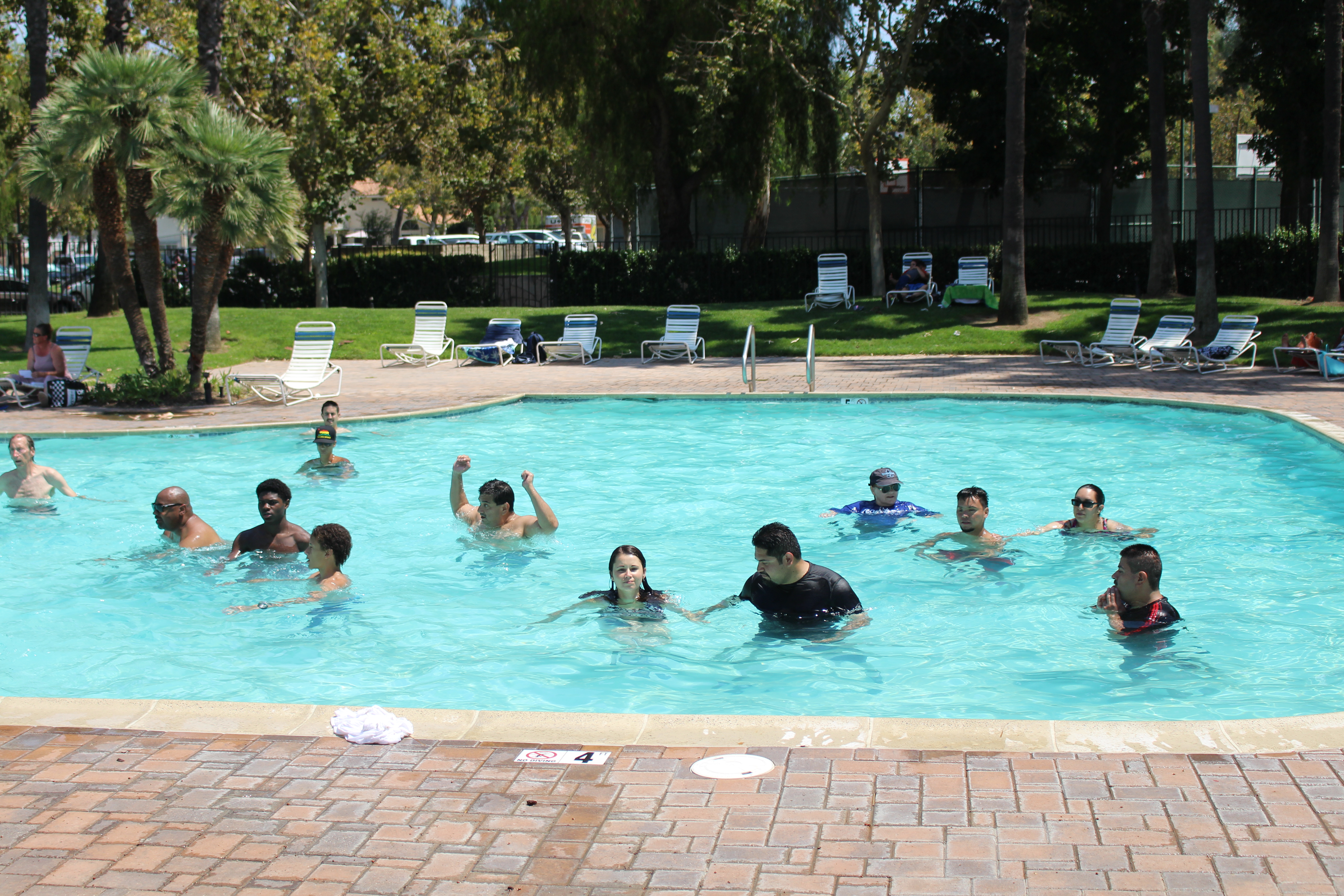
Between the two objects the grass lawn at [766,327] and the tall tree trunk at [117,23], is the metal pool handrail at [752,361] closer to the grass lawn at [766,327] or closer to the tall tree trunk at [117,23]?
the grass lawn at [766,327]

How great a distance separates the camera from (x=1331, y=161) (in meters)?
22.8

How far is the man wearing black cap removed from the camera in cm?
1232

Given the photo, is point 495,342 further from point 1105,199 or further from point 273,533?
point 1105,199

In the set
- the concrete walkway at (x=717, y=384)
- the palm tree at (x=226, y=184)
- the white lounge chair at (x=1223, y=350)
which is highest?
the palm tree at (x=226, y=184)

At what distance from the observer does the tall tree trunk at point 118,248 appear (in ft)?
54.1

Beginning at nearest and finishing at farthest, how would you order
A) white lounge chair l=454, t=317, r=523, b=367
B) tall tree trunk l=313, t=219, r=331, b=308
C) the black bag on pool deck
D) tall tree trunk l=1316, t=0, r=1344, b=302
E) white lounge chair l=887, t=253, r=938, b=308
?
the black bag on pool deck → tall tree trunk l=1316, t=0, r=1344, b=302 → white lounge chair l=454, t=317, r=523, b=367 → white lounge chair l=887, t=253, r=938, b=308 → tall tree trunk l=313, t=219, r=331, b=308

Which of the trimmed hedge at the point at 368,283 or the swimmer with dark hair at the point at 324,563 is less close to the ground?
the trimmed hedge at the point at 368,283

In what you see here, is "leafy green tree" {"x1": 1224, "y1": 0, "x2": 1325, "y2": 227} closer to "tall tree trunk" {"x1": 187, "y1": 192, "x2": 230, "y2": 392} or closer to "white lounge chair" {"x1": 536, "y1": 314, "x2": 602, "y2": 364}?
"white lounge chair" {"x1": 536, "y1": 314, "x2": 602, "y2": 364}

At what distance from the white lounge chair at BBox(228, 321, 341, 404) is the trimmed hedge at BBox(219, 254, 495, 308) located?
13.1 m

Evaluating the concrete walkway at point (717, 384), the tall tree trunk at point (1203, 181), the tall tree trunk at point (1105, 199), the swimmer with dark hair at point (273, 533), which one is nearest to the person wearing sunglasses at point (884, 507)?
the swimmer with dark hair at point (273, 533)

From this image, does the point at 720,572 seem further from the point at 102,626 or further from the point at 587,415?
the point at 587,415

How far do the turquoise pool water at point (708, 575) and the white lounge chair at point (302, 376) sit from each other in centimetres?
261

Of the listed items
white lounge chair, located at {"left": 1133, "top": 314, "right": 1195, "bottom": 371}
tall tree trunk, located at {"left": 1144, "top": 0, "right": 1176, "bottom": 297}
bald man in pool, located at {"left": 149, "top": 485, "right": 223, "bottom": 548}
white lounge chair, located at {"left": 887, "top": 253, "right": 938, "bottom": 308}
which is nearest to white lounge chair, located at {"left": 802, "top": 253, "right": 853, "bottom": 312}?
white lounge chair, located at {"left": 887, "top": 253, "right": 938, "bottom": 308}

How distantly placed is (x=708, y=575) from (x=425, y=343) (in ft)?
48.7
